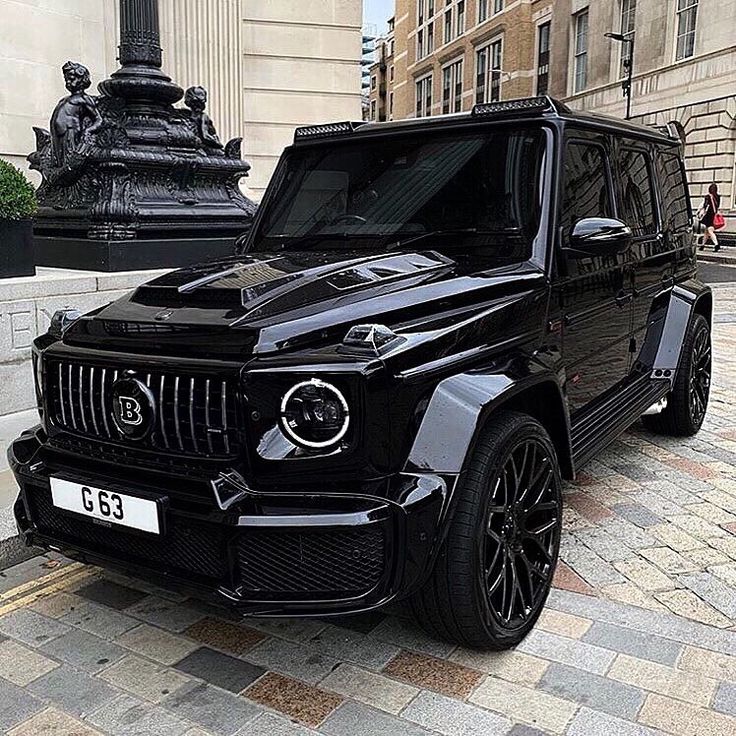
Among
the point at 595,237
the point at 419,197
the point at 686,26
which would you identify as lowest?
the point at 595,237

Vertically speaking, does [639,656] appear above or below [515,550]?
below

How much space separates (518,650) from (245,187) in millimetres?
10855

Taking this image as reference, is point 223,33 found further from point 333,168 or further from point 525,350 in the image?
point 525,350

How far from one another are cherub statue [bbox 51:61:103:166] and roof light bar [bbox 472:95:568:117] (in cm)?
470

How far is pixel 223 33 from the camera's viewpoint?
11898 millimetres

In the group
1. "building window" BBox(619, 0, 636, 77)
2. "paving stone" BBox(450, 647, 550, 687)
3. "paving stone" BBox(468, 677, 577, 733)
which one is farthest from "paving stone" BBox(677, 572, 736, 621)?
"building window" BBox(619, 0, 636, 77)

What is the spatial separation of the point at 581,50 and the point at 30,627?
4507 cm

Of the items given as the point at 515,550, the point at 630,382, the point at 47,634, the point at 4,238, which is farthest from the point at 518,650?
the point at 4,238

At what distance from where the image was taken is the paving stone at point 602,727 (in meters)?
2.48

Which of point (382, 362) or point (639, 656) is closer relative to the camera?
point (382, 362)

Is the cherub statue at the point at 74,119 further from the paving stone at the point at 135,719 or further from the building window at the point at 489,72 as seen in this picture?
the building window at the point at 489,72

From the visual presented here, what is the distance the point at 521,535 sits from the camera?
2992mm

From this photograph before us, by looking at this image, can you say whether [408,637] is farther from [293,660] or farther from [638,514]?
[638,514]

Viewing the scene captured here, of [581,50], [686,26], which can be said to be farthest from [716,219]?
[581,50]
